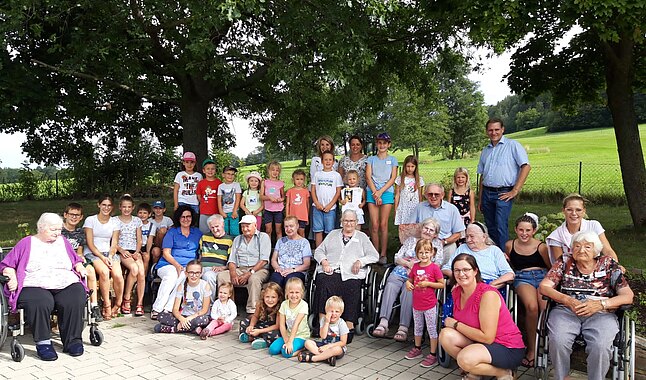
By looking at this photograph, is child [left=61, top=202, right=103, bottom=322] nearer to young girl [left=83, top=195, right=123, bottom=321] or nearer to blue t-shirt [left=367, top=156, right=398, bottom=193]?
young girl [left=83, top=195, right=123, bottom=321]

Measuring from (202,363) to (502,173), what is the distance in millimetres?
3653

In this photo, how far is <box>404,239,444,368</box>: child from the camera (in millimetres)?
4508

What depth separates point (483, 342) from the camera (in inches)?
148

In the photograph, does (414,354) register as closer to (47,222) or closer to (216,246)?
(216,246)

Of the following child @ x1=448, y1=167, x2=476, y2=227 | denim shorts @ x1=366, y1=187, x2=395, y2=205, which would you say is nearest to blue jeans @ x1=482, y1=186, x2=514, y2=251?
child @ x1=448, y1=167, x2=476, y2=227

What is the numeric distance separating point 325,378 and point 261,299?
1212mm

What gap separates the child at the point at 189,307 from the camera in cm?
528

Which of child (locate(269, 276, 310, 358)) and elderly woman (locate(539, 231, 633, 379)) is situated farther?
child (locate(269, 276, 310, 358))

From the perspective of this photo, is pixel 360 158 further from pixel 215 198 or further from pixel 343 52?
pixel 215 198

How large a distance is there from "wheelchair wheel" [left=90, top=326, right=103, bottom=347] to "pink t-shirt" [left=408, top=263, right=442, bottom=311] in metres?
2.95

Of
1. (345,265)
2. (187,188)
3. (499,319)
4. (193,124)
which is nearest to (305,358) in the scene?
(345,265)

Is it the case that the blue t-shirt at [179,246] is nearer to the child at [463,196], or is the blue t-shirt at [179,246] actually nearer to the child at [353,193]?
the child at [353,193]

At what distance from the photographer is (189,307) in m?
5.42

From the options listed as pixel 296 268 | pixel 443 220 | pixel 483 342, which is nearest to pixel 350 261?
pixel 296 268
